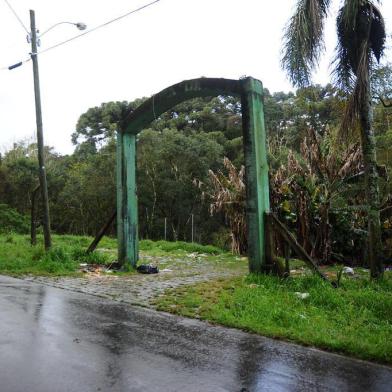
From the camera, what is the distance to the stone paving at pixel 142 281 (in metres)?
7.82

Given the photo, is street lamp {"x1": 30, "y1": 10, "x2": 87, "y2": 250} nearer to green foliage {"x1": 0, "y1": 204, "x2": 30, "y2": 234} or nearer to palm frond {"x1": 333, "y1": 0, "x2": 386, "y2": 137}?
palm frond {"x1": 333, "y1": 0, "x2": 386, "y2": 137}

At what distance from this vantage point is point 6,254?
13.0 meters

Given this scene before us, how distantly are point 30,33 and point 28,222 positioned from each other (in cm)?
1463

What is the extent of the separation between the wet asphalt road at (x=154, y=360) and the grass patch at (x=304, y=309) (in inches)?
10.8

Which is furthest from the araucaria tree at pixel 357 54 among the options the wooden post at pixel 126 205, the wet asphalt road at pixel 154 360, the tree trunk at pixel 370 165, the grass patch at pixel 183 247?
the grass patch at pixel 183 247

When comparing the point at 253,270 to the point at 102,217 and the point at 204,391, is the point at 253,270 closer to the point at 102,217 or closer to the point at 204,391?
the point at 204,391

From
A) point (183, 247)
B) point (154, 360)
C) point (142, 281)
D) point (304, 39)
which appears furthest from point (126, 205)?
point (183, 247)

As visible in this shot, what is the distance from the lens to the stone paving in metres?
7.82

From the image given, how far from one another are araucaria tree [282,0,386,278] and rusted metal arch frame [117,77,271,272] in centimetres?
119

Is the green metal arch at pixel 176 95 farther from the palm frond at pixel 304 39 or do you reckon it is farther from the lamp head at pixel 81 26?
the lamp head at pixel 81 26

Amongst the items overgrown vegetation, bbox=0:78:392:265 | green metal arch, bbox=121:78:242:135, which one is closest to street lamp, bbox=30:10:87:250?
overgrown vegetation, bbox=0:78:392:265

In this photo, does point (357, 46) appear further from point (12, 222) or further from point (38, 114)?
point (12, 222)

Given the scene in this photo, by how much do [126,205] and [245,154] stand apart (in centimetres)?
385

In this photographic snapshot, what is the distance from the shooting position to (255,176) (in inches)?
340
